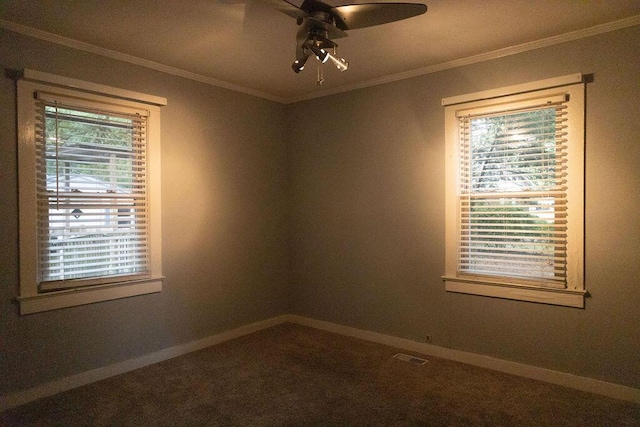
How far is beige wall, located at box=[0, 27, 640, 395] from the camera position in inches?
118

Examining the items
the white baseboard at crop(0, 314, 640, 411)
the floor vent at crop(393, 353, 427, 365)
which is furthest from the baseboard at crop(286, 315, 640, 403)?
the floor vent at crop(393, 353, 427, 365)

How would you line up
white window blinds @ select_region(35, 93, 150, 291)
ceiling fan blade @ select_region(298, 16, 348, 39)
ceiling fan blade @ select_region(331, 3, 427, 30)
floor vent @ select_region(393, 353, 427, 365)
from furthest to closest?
floor vent @ select_region(393, 353, 427, 365) → white window blinds @ select_region(35, 93, 150, 291) → ceiling fan blade @ select_region(298, 16, 348, 39) → ceiling fan blade @ select_region(331, 3, 427, 30)

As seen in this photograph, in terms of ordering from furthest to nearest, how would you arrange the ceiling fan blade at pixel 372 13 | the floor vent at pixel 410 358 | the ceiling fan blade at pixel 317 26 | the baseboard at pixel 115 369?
the floor vent at pixel 410 358 → the baseboard at pixel 115 369 → the ceiling fan blade at pixel 317 26 → the ceiling fan blade at pixel 372 13

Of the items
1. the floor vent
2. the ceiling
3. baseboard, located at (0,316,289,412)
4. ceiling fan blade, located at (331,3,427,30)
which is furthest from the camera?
the floor vent

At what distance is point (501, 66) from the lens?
3504mm

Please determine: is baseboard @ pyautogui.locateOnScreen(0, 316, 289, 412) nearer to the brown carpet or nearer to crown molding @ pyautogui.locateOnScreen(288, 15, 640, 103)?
the brown carpet

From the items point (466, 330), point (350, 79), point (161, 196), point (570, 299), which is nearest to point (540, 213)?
point (570, 299)

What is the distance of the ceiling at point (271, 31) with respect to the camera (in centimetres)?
272

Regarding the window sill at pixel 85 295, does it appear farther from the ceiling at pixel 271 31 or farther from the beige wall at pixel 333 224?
the ceiling at pixel 271 31

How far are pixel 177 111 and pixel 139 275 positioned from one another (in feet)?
5.03

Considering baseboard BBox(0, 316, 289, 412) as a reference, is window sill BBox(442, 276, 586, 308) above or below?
above

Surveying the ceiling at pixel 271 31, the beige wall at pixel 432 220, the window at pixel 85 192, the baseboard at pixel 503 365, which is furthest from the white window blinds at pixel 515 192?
the window at pixel 85 192

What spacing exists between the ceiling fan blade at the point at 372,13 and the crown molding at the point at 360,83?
1596 mm

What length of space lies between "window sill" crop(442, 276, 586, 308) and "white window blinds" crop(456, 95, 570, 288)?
7 cm
